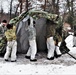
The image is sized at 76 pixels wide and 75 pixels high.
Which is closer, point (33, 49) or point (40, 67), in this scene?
point (40, 67)

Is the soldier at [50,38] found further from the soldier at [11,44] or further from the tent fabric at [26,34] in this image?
the soldier at [11,44]

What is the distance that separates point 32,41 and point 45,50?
5.22ft

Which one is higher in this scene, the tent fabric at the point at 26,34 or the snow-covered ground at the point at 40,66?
the tent fabric at the point at 26,34

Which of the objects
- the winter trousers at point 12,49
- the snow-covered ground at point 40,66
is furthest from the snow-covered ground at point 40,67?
the winter trousers at point 12,49

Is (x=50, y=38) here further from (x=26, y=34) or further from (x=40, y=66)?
(x=40, y=66)

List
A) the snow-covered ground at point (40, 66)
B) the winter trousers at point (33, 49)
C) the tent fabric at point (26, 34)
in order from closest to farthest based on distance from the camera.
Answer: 1. the snow-covered ground at point (40, 66)
2. the winter trousers at point (33, 49)
3. the tent fabric at point (26, 34)

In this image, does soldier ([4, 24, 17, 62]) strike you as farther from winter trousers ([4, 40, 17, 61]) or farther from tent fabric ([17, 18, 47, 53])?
tent fabric ([17, 18, 47, 53])

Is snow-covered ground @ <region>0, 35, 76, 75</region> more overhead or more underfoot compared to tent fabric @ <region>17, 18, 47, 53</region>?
more underfoot

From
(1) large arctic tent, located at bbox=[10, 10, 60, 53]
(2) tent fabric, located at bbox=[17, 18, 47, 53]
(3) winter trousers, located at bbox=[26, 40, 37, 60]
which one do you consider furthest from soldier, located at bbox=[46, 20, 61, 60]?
(3) winter trousers, located at bbox=[26, 40, 37, 60]

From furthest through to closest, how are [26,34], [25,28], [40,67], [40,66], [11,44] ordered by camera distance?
[26,34]
[25,28]
[11,44]
[40,66]
[40,67]

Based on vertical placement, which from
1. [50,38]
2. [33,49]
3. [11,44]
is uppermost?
[50,38]

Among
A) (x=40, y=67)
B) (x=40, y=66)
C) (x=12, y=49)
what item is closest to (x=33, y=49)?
(x=12, y=49)

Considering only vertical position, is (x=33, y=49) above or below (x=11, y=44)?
below

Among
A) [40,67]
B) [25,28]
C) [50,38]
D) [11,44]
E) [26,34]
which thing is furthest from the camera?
[26,34]
